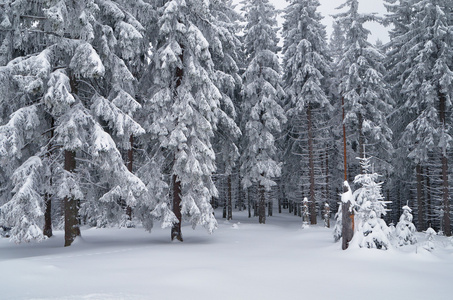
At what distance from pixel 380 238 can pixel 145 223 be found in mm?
9620

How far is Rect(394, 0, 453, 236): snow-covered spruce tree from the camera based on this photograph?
20.1 meters

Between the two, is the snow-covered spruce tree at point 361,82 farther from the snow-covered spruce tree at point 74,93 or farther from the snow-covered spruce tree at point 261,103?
the snow-covered spruce tree at point 74,93

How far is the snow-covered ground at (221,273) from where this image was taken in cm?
660

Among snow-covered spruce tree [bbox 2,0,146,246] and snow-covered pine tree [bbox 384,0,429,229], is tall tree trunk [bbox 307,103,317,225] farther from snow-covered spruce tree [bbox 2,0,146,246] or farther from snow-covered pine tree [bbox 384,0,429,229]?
snow-covered spruce tree [bbox 2,0,146,246]

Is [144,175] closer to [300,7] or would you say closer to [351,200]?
[351,200]

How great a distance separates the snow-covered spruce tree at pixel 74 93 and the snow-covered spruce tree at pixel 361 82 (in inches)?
569

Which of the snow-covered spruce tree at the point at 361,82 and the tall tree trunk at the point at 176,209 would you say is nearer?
the tall tree trunk at the point at 176,209

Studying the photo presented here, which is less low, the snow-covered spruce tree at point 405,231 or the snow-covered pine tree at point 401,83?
the snow-covered pine tree at point 401,83

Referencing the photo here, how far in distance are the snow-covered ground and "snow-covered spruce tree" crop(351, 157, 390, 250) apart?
50 cm

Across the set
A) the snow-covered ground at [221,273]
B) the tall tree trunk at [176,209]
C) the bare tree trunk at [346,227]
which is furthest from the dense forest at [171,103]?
the snow-covered ground at [221,273]

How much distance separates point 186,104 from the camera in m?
14.1

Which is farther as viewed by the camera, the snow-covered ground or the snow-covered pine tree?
the snow-covered pine tree

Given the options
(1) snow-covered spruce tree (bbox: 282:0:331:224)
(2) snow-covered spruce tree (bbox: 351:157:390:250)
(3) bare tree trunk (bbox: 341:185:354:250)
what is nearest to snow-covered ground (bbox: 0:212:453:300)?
(3) bare tree trunk (bbox: 341:185:354:250)

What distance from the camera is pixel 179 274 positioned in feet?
26.2
